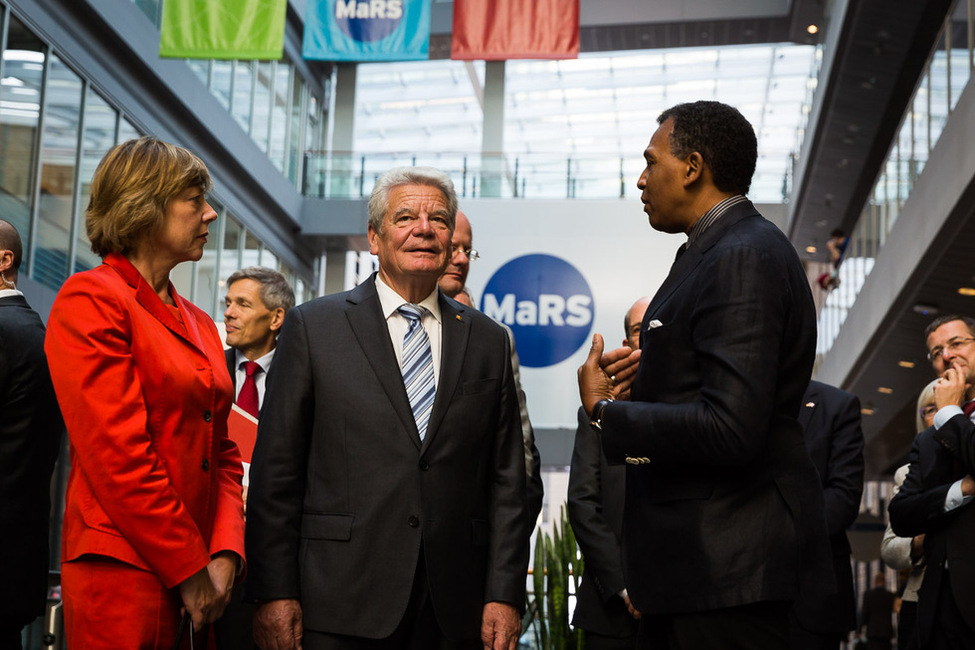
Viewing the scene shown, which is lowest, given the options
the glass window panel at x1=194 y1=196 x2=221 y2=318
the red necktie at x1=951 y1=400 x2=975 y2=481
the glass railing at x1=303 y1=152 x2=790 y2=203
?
the red necktie at x1=951 y1=400 x2=975 y2=481

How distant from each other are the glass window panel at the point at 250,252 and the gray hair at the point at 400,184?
51.6 ft

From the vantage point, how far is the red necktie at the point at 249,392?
4242 millimetres

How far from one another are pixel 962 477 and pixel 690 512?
2.68m

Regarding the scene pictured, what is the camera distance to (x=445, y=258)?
3014 millimetres

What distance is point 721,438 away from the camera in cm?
217

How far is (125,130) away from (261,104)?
545 cm

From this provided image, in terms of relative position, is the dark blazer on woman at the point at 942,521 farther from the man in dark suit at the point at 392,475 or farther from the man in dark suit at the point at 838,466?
the man in dark suit at the point at 392,475

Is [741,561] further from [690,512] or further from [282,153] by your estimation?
[282,153]

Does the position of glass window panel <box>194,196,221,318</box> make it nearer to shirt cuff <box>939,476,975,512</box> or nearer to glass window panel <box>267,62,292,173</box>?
glass window panel <box>267,62,292,173</box>

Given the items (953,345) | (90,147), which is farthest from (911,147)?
(90,147)

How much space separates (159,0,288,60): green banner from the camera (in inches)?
385

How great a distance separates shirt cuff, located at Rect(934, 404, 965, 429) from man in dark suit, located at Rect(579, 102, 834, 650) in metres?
2.14

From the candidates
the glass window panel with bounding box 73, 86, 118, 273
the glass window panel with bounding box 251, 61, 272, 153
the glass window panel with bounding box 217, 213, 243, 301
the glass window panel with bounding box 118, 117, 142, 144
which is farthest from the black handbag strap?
the glass window panel with bounding box 251, 61, 272, 153

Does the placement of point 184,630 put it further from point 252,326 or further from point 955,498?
point 955,498
